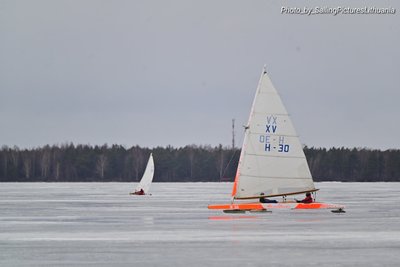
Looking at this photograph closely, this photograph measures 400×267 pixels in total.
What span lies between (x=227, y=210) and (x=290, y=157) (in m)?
4.29

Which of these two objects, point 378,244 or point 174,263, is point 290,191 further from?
point 174,263

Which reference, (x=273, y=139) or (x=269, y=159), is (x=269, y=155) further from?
(x=273, y=139)

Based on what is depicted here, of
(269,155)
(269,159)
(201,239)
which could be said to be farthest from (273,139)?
(201,239)

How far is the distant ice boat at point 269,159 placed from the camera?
49969 millimetres

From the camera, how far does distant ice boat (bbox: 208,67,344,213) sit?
164 ft

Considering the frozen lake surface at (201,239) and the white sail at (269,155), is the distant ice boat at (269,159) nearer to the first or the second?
the white sail at (269,155)

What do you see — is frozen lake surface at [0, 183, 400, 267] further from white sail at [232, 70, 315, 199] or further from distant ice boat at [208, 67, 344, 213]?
white sail at [232, 70, 315, 199]

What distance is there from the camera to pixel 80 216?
50375 mm

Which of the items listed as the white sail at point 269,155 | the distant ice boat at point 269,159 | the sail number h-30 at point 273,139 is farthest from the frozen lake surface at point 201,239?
the sail number h-30 at point 273,139

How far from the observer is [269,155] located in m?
51.0

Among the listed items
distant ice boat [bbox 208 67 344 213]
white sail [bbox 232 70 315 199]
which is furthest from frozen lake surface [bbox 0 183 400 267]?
white sail [bbox 232 70 315 199]

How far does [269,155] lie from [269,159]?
0.20 metres

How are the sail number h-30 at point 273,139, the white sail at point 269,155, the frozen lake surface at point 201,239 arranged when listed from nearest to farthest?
the frozen lake surface at point 201,239 < the white sail at point 269,155 < the sail number h-30 at point 273,139

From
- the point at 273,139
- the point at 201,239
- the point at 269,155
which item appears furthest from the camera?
the point at 269,155
